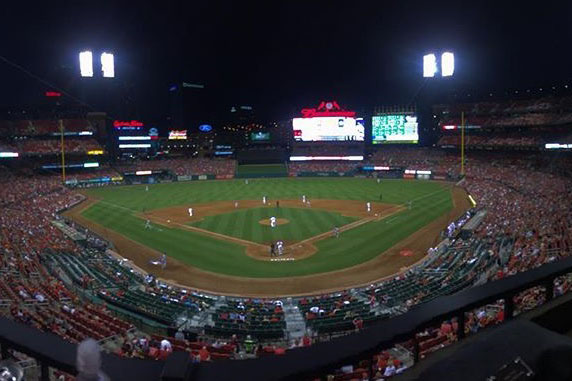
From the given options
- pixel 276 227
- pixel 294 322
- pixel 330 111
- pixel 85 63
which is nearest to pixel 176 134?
pixel 85 63

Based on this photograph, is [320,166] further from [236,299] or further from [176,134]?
[236,299]

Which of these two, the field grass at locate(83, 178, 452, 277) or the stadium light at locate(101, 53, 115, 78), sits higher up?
the stadium light at locate(101, 53, 115, 78)

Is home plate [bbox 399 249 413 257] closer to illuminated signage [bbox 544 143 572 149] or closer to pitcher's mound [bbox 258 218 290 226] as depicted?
pitcher's mound [bbox 258 218 290 226]

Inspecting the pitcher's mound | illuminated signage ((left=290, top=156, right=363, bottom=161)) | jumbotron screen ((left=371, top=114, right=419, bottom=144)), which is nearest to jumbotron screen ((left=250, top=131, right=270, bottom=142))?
illuminated signage ((left=290, top=156, right=363, bottom=161))

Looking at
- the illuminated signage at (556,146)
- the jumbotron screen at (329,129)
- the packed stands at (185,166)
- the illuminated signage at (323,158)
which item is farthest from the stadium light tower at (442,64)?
the packed stands at (185,166)

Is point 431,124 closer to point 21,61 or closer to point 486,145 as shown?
point 486,145

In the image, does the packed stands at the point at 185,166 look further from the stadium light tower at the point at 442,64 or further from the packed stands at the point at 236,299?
the packed stands at the point at 236,299
